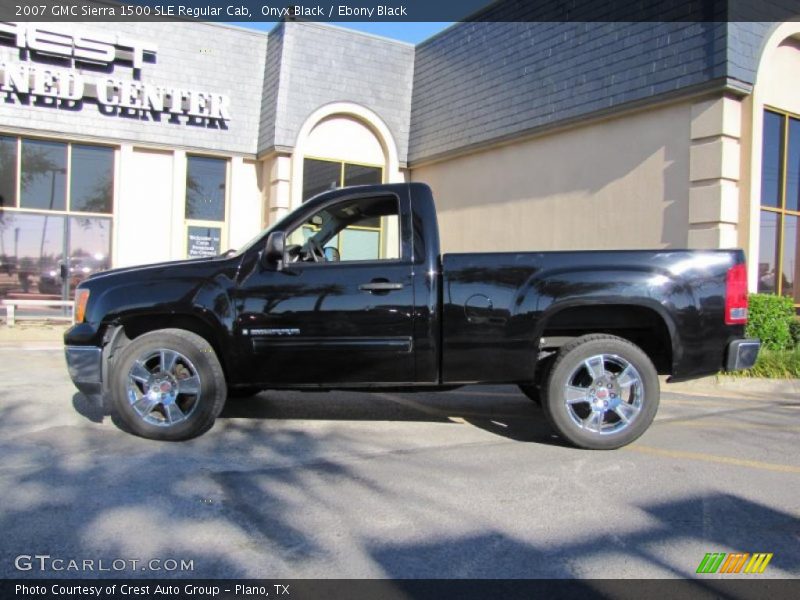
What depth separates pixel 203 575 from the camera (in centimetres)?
297

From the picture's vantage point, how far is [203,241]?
1533cm

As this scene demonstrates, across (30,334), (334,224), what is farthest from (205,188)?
(334,224)

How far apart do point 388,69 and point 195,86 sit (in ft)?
15.1

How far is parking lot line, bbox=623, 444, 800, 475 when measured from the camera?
469 cm

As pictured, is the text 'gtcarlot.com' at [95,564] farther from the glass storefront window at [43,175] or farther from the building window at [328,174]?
the glass storefront window at [43,175]

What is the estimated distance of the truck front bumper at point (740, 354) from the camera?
4957mm

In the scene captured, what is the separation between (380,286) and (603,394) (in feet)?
6.23

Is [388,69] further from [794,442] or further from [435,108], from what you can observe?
[794,442]

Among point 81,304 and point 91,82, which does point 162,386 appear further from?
point 91,82

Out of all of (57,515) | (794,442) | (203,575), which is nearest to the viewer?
(203,575)

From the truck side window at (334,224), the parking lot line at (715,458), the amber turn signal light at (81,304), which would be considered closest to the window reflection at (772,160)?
the parking lot line at (715,458)

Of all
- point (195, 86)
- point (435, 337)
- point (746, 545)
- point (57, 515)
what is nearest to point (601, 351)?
point (435, 337)

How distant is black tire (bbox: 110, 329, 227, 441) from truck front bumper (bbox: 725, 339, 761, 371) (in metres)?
3.91

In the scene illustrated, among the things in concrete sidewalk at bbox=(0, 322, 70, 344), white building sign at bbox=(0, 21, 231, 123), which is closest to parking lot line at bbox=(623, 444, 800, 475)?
concrete sidewalk at bbox=(0, 322, 70, 344)
